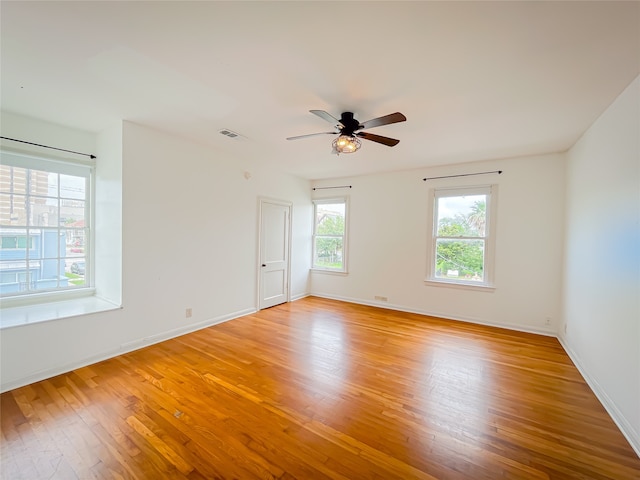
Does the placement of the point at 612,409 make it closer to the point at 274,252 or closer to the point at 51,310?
the point at 274,252

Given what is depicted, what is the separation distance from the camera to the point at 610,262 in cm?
230

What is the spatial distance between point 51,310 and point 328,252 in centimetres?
435

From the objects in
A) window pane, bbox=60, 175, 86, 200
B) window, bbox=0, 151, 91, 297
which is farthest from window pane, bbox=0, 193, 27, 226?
window pane, bbox=60, 175, 86, 200

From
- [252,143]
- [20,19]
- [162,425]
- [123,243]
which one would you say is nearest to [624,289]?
[162,425]

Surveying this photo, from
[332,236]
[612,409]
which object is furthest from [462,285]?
[332,236]

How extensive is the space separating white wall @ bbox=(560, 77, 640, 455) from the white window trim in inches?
41.1

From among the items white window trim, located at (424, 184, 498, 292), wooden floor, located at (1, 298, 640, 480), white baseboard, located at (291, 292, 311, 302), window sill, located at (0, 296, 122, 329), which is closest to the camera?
wooden floor, located at (1, 298, 640, 480)

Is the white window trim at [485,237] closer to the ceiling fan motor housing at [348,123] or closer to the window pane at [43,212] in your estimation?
the ceiling fan motor housing at [348,123]

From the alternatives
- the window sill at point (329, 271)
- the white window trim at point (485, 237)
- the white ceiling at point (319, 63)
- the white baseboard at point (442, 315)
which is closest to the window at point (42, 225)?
the white ceiling at point (319, 63)

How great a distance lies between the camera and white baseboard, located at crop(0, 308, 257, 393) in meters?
2.40

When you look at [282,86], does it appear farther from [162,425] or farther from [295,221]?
[295,221]

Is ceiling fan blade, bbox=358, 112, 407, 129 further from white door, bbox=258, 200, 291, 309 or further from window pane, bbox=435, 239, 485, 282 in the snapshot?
window pane, bbox=435, 239, 485, 282

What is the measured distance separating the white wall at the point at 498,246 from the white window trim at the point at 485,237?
0.25 feet

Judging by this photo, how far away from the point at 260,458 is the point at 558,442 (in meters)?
1.99
